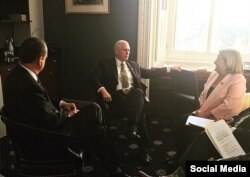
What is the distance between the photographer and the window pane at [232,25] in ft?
12.3

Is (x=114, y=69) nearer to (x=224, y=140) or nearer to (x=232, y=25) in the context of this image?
(x=224, y=140)

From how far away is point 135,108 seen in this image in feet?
9.14

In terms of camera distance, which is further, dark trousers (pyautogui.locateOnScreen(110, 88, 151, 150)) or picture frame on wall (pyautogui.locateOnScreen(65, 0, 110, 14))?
picture frame on wall (pyautogui.locateOnScreen(65, 0, 110, 14))

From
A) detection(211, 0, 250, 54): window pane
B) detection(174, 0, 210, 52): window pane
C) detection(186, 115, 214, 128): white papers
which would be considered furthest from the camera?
detection(174, 0, 210, 52): window pane

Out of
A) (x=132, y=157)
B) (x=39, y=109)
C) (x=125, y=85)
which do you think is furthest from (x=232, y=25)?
(x=39, y=109)

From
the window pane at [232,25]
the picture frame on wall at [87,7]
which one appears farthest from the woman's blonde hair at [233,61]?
the picture frame on wall at [87,7]

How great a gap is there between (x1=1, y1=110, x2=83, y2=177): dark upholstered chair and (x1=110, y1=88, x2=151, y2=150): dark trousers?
1.14 meters

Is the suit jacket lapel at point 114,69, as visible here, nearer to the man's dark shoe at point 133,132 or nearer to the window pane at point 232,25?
the man's dark shoe at point 133,132

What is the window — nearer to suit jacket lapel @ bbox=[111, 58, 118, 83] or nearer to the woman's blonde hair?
suit jacket lapel @ bbox=[111, 58, 118, 83]

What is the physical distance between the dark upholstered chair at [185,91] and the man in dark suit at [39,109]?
3.55ft

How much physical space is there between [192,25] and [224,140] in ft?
8.53

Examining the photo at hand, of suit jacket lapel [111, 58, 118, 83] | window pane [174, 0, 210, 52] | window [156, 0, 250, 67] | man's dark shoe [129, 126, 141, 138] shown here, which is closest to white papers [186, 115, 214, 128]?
man's dark shoe [129, 126, 141, 138]

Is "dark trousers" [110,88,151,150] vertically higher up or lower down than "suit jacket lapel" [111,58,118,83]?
lower down

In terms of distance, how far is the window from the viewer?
3762 millimetres
